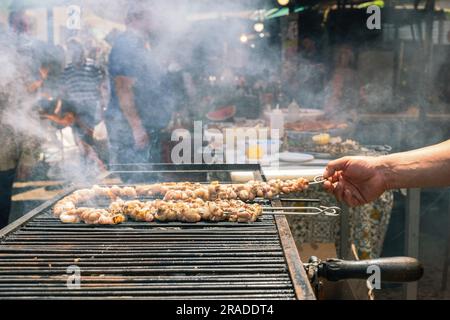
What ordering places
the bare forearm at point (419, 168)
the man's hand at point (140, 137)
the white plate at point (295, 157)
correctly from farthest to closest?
the man's hand at point (140, 137) → the white plate at point (295, 157) → the bare forearm at point (419, 168)

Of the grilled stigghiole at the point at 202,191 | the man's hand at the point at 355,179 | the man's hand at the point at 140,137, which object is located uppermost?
the man's hand at the point at 140,137

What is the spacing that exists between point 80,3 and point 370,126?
Result: 18.7 ft

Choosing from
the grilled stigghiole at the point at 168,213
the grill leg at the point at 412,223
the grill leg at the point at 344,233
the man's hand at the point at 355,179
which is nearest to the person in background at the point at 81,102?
the grill leg at the point at 344,233

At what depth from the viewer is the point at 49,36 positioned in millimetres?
13266

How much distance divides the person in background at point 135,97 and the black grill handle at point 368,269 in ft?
17.2

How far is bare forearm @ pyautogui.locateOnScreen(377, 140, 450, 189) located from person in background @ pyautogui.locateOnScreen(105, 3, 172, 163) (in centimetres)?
445

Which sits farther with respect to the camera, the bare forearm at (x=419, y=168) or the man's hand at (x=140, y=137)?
the man's hand at (x=140, y=137)

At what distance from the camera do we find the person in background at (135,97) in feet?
23.1

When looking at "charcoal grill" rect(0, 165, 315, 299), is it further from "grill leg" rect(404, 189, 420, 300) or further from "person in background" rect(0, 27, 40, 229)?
"person in background" rect(0, 27, 40, 229)

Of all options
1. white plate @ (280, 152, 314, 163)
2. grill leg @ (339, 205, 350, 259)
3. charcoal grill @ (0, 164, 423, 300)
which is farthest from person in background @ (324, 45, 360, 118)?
charcoal grill @ (0, 164, 423, 300)

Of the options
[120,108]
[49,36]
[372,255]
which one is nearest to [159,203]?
[372,255]

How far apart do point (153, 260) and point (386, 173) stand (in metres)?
2.09

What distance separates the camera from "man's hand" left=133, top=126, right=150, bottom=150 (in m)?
7.27

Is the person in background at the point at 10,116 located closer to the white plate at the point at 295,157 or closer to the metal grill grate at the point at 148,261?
the metal grill grate at the point at 148,261
